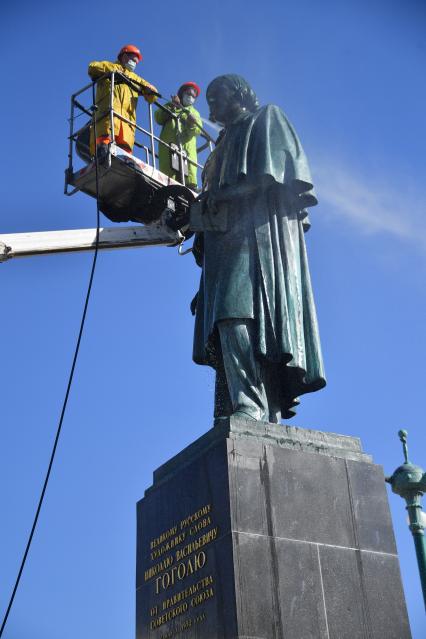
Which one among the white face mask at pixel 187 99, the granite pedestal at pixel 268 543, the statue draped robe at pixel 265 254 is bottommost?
the granite pedestal at pixel 268 543

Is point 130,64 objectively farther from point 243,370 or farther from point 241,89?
point 243,370

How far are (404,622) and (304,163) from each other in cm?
465

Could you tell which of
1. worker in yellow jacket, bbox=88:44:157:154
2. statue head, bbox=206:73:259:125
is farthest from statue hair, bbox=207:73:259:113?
worker in yellow jacket, bbox=88:44:157:154

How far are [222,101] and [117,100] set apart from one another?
5966 mm

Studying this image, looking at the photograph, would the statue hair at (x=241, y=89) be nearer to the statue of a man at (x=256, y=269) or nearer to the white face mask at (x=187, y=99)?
the statue of a man at (x=256, y=269)

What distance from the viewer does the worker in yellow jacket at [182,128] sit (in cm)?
1716

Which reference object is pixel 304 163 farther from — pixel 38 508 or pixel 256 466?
pixel 38 508

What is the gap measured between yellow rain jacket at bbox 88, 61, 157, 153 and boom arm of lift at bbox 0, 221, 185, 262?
1367 mm

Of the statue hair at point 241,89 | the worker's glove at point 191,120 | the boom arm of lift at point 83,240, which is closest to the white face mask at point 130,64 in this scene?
the worker's glove at point 191,120

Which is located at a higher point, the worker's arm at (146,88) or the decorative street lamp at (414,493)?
the worker's arm at (146,88)

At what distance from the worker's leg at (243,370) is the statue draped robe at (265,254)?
Answer: 0.09m

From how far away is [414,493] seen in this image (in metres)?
14.3

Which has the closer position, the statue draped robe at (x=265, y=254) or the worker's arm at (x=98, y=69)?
the statue draped robe at (x=265, y=254)

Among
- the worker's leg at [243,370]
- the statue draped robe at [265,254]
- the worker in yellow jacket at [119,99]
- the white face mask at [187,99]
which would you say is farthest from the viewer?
the white face mask at [187,99]
